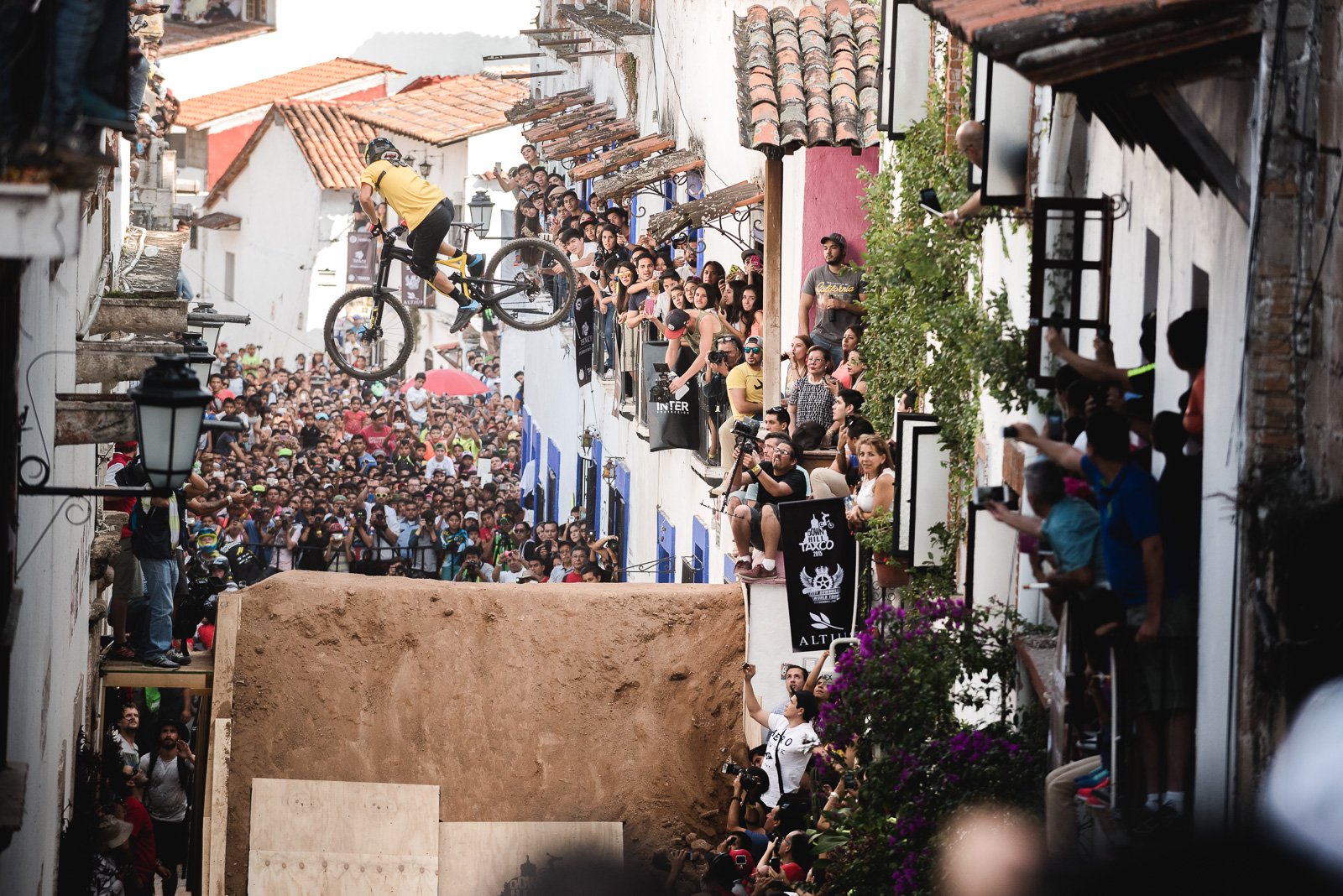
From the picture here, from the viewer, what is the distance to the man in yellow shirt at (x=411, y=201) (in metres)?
15.8

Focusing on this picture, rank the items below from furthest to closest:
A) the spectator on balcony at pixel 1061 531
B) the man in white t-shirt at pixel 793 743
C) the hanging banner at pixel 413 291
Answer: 1. the hanging banner at pixel 413 291
2. the man in white t-shirt at pixel 793 743
3. the spectator on balcony at pixel 1061 531

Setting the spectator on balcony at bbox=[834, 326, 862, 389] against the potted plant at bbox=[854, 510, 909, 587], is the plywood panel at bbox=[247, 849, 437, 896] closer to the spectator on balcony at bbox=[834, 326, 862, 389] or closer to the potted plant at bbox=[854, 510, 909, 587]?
the potted plant at bbox=[854, 510, 909, 587]

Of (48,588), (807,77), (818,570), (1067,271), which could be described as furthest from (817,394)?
(48,588)

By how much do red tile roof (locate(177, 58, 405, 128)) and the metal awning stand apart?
33.5m

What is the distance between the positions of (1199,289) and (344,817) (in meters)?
10.1

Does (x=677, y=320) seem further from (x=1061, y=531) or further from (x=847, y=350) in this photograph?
(x=1061, y=531)

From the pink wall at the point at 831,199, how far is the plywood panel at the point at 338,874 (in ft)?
19.8

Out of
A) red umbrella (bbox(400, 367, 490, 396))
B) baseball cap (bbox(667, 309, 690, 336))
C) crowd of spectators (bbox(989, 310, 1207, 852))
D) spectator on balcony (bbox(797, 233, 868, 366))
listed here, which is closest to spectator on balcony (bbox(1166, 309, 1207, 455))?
crowd of spectators (bbox(989, 310, 1207, 852))

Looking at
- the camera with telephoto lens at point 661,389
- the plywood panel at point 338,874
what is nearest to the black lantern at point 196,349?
the plywood panel at point 338,874

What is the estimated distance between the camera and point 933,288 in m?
9.95

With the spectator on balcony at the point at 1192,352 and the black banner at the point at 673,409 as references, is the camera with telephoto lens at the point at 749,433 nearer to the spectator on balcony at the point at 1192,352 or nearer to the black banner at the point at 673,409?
the black banner at the point at 673,409

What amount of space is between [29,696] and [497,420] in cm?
2754

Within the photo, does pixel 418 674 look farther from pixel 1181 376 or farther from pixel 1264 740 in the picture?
pixel 1264 740

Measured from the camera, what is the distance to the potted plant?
10914 mm
